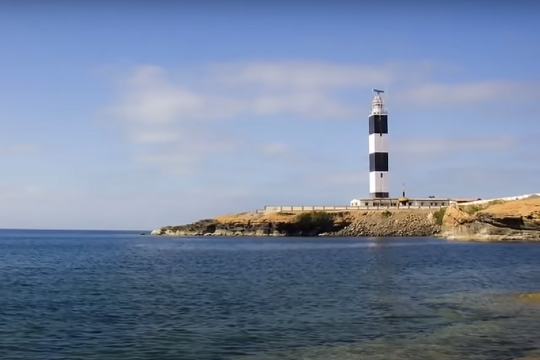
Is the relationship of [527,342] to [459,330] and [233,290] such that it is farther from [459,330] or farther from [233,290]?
[233,290]

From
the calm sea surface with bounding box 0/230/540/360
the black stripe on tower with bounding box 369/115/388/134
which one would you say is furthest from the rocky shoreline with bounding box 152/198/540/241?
the calm sea surface with bounding box 0/230/540/360

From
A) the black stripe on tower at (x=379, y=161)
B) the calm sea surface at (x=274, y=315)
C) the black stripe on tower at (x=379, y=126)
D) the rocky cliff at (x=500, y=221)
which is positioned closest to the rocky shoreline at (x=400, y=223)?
the rocky cliff at (x=500, y=221)

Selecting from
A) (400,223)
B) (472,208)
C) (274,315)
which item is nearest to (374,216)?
(400,223)

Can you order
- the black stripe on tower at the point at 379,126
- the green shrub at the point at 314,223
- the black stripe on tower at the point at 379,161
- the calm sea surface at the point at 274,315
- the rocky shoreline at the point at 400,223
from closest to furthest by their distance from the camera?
the calm sea surface at the point at 274,315
the rocky shoreline at the point at 400,223
the black stripe on tower at the point at 379,161
the black stripe on tower at the point at 379,126
the green shrub at the point at 314,223

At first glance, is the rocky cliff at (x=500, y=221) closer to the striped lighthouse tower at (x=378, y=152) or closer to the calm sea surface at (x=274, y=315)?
the striped lighthouse tower at (x=378, y=152)

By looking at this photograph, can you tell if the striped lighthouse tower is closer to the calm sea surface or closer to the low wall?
the low wall

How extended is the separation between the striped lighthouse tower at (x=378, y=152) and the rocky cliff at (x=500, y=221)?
81.0 feet

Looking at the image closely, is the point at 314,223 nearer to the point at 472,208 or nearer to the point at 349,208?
the point at 349,208

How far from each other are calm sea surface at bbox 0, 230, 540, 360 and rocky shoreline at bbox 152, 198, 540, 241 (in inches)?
1870

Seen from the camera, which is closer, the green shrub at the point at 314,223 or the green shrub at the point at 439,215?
the green shrub at the point at 439,215

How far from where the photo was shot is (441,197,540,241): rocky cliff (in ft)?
299

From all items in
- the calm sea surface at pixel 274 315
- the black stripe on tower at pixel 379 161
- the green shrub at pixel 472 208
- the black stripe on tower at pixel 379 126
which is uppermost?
the black stripe on tower at pixel 379 126

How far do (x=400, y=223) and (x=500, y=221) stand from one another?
3206 cm

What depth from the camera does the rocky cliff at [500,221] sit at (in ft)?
299
